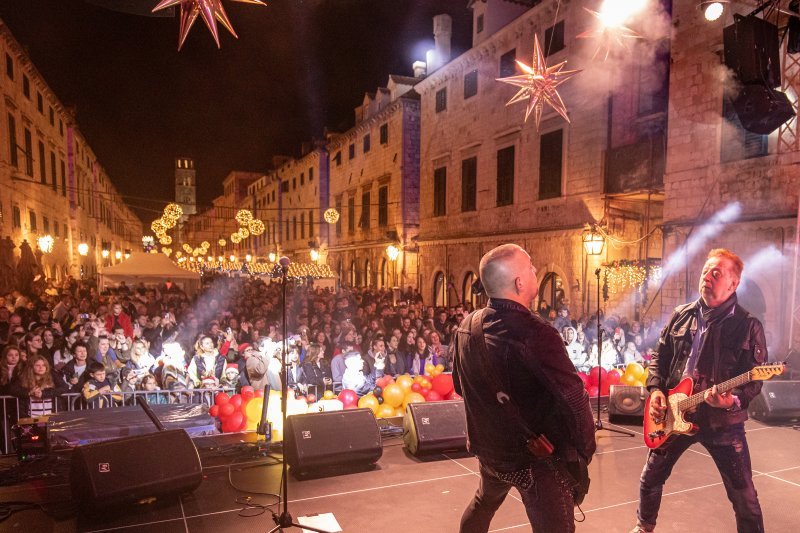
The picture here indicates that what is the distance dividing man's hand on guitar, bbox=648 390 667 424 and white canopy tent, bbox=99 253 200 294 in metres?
15.0

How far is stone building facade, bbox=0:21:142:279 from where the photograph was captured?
59.7 feet

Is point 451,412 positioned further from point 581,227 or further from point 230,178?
point 230,178

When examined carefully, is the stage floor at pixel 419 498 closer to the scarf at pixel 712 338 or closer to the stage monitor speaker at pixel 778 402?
the stage monitor speaker at pixel 778 402

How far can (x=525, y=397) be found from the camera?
2.51m

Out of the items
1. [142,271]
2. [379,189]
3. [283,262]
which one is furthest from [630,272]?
[379,189]

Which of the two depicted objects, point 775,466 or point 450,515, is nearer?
point 450,515

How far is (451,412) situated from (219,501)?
265cm

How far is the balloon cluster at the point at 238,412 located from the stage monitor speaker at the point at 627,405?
191 inches

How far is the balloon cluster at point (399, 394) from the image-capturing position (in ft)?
24.2

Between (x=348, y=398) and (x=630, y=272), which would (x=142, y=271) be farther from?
(x=630, y=272)

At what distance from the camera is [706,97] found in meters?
11.4

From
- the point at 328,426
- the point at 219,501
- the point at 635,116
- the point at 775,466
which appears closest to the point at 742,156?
the point at 635,116

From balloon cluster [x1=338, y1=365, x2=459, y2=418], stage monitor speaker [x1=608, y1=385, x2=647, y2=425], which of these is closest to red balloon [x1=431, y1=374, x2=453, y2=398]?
balloon cluster [x1=338, y1=365, x2=459, y2=418]

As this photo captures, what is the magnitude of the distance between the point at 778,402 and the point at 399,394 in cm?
531
